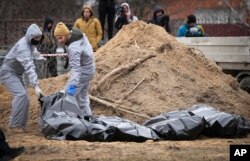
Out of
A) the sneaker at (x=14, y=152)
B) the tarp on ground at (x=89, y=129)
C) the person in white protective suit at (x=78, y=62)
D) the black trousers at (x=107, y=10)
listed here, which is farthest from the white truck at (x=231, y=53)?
the sneaker at (x=14, y=152)

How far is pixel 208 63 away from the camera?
45.8 ft

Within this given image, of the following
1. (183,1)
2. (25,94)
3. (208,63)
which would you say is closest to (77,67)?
(25,94)

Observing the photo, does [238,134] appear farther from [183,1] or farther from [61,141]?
[183,1]

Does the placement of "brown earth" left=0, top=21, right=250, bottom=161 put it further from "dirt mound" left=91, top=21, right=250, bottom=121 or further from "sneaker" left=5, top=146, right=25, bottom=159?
"sneaker" left=5, top=146, right=25, bottom=159

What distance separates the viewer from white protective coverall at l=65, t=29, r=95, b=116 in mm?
10414

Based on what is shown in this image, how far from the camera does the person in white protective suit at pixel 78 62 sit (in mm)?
10414

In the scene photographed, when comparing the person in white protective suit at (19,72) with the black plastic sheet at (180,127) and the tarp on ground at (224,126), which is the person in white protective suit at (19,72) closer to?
the black plastic sheet at (180,127)

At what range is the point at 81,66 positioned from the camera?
36.1 ft

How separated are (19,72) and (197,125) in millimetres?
3236

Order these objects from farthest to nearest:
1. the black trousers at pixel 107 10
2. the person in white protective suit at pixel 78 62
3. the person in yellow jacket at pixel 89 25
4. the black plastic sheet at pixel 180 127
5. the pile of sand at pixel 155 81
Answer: the black trousers at pixel 107 10 < the person in yellow jacket at pixel 89 25 < the pile of sand at pixel 155 81 < the person in white protective suit at pixel 78 62 < the black plastic sheet at pixel 180 127

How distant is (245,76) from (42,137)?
7.10 m

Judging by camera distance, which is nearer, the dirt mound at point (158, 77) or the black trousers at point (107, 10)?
the dirt mound at point (158, 77)

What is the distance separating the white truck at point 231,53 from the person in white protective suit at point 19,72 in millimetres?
6182

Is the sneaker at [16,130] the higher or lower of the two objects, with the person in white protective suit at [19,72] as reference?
lower
